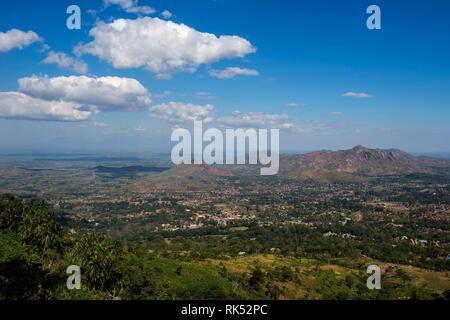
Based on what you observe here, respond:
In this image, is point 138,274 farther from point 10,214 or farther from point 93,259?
point 10,214

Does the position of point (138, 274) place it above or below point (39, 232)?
below

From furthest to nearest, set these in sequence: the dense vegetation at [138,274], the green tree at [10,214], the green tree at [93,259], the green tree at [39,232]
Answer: the green tree at [10,214]
the green tree at [39,232]
the green tree at [93,259]
the dense vegetation at [138,274]

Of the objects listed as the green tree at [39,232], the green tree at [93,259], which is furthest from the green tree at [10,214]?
the green tree at [93,259]

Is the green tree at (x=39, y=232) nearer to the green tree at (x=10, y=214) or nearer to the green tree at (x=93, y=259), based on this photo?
the green tree at (x=93, y=259)

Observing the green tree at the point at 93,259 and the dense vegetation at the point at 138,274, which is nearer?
the dense vegetation at the point at 138,274

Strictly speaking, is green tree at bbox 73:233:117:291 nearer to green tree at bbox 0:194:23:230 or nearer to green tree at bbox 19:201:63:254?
green tree at bbox 19:201:63:254

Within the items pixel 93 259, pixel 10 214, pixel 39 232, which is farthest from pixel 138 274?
pixel 10 214

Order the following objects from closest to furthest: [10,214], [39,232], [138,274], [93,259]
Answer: [93,259] < [39,232] < [138,274] < [10,214]

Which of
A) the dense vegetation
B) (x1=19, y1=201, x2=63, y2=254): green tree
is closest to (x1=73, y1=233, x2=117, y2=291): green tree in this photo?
the dense vegetation
